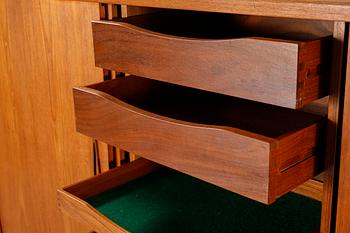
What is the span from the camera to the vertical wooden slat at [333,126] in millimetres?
729

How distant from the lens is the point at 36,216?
1.64m

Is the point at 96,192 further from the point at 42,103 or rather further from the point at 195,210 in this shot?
the point at 42,103

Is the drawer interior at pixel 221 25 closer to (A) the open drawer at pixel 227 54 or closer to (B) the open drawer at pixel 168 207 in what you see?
(A) the open drawer at pixel 227 54

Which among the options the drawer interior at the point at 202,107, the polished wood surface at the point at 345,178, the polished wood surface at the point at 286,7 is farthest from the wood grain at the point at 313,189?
the polished wood surface at the point at 286,7

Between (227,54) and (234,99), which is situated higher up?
(227,54)

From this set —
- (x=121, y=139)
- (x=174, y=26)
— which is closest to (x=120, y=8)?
(x=174, y=26)

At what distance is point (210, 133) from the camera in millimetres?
775

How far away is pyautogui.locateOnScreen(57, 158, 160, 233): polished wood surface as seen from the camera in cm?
98

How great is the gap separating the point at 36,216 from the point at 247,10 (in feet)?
3.67

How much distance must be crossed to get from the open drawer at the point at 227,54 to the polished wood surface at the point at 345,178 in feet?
0.15

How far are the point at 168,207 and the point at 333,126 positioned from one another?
1.31 ft

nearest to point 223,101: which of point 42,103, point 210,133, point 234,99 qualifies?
point 234,99

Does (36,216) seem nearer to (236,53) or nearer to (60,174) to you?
(60,174)

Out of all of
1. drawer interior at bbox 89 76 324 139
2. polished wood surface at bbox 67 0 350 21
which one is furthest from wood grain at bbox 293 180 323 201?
polished wood surface at bbox 67 0 350 21
